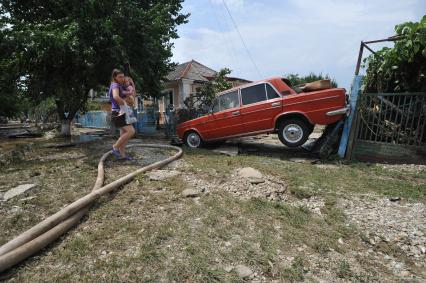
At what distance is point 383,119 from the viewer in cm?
677

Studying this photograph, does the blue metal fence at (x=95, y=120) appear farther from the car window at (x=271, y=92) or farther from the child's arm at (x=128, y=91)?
the child's arm at (x=128, y=91)

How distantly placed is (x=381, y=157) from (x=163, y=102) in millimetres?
17551

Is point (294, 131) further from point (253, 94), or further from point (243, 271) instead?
point (243, 271)

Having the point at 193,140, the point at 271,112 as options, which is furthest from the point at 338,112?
the point at 193,140

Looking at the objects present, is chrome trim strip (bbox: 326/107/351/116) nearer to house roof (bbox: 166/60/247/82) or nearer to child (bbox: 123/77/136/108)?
child (bbox: 123/77/136/108)

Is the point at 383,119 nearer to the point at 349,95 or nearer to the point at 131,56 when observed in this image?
the point at 349,95

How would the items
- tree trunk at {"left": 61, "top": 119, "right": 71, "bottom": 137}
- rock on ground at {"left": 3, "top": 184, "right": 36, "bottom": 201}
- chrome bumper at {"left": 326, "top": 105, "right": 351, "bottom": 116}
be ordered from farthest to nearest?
tree trunk at {"left": 61, "top": 119, "right": 71, "bottom": 137} < chrome bumper at {"left": 326, "top": 105, "right": 351, "bottom": 116} < rock on ground at {"left": 3, "top": 184, "right": 36, "bottom": 201}

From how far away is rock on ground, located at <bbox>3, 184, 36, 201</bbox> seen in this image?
4020mm

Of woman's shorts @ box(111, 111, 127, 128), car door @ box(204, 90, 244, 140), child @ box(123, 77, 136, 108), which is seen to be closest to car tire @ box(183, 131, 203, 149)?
car door @ box(204, 90, 244, 140)

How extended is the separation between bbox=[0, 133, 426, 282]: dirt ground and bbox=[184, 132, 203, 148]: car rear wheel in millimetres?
3352

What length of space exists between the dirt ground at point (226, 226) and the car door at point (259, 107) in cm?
217

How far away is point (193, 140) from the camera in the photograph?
890cm

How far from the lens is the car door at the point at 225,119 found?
7926 millimetres

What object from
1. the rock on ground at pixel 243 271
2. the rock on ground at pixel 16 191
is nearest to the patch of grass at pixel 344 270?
the rock on ground at pixel 243 271
